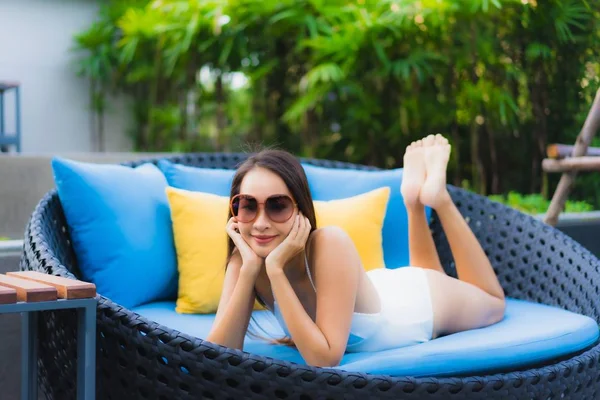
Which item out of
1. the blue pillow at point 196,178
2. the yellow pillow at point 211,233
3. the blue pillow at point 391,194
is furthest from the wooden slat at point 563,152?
the blue pillow at point 196,178

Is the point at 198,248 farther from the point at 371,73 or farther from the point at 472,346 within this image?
the point at 371,73

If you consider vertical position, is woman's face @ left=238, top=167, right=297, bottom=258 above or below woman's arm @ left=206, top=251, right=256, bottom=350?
above

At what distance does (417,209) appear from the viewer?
2.51 meters

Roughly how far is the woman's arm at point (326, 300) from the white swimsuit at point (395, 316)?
0.26 ft

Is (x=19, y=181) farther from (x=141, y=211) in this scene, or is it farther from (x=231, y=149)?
(x=231, y=149)

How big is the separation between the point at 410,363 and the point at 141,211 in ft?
3.44

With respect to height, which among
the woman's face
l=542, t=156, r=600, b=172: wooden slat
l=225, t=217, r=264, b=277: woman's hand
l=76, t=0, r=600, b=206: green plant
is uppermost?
l=76, t=0, r=600, b=206: green plant

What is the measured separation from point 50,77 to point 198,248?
4.64m

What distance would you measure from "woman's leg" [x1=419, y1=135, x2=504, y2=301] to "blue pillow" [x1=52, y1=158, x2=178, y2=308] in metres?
0.85

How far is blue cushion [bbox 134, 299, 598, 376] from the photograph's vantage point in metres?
1.83

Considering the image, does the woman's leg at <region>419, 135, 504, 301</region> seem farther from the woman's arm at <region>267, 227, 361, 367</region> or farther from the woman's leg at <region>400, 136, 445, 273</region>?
the woman's arm at <region>267, 227, 361, 367</region>

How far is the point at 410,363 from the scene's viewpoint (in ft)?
6.01

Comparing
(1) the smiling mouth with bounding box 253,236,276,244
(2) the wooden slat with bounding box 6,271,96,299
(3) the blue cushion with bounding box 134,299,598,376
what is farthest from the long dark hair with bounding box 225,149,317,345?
(2) the wooden slat with bounding box 6,271,96,299

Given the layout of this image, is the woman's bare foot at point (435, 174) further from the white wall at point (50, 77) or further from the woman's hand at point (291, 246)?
the white wall at point (50, 77)
